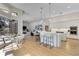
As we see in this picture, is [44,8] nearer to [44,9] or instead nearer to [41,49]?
[44,9]

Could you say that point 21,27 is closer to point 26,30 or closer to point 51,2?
point 26,30

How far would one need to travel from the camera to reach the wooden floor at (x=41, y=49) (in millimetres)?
2324

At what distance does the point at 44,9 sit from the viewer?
2377 mm

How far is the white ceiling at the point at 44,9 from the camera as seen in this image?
231 centimetres

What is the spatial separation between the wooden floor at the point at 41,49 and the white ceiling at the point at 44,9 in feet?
2.20

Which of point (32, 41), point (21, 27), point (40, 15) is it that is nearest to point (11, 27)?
point (21, 27)

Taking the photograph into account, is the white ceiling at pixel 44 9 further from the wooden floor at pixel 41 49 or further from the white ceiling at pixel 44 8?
the wooden floor at pixel 41 49

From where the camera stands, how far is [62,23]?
2.60 metres

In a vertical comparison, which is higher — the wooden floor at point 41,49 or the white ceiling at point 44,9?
the white ceiling at point 44,9

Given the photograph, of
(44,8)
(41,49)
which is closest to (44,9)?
(44,8)

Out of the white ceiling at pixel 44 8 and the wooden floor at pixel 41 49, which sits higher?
the white ceiling at pixel 44 8

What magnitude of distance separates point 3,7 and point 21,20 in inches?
22.5

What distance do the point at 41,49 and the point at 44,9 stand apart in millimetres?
1138

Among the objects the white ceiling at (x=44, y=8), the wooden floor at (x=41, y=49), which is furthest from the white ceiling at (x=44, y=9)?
the wooden floor at (x=41, y=49)
